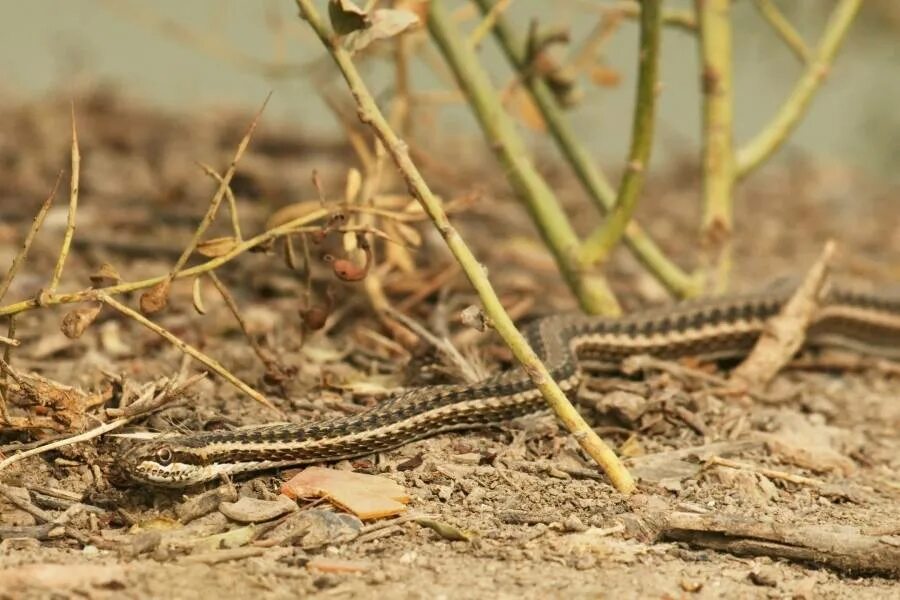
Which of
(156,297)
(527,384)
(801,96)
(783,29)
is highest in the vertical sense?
(783,29)

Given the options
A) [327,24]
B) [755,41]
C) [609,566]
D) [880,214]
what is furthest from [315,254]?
[880,214]

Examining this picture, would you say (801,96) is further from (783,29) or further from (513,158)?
(513,158)

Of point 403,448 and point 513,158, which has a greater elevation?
point 513,158

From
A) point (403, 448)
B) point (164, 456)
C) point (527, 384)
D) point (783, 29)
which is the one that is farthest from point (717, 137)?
point (164, 456)

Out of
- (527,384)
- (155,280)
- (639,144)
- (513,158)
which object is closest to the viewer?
(155,280)

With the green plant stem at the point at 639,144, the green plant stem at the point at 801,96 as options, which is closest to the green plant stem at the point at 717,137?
the green plant stem at the point at 801,96

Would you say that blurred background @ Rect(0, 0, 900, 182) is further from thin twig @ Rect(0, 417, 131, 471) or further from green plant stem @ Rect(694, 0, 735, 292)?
thin twig @ Rect(0, 417, 131, 471)

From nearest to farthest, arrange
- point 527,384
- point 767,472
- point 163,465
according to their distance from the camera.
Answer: point 163,465, point 767,472, point 527,384
